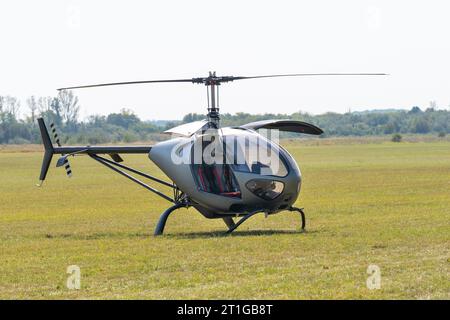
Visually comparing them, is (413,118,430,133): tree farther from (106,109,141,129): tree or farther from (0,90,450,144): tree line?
(106,109,141,129): tree

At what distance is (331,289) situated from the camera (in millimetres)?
11195

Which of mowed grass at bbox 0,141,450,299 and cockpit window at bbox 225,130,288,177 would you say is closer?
mowed grass at bbox 0,141,450,299

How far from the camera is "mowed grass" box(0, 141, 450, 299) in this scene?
11516 millimetres

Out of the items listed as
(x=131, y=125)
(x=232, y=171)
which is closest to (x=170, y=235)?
(x=232, y=171)

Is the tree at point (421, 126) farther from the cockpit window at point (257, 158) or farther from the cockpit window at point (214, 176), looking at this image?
the cockpit window at point (257, 158)

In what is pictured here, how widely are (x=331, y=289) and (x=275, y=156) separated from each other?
22.1 feet

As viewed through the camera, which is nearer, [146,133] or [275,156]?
[275,156]

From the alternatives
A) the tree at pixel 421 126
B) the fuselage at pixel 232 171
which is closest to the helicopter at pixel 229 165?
the fuselage at pixel 232 171

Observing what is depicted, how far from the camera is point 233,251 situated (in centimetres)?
1523

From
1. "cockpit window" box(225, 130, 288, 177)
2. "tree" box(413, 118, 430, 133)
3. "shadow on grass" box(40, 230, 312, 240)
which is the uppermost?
"cockpit window" box(225, 130, 288, 177)

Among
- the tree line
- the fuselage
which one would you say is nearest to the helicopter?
the fuselage
